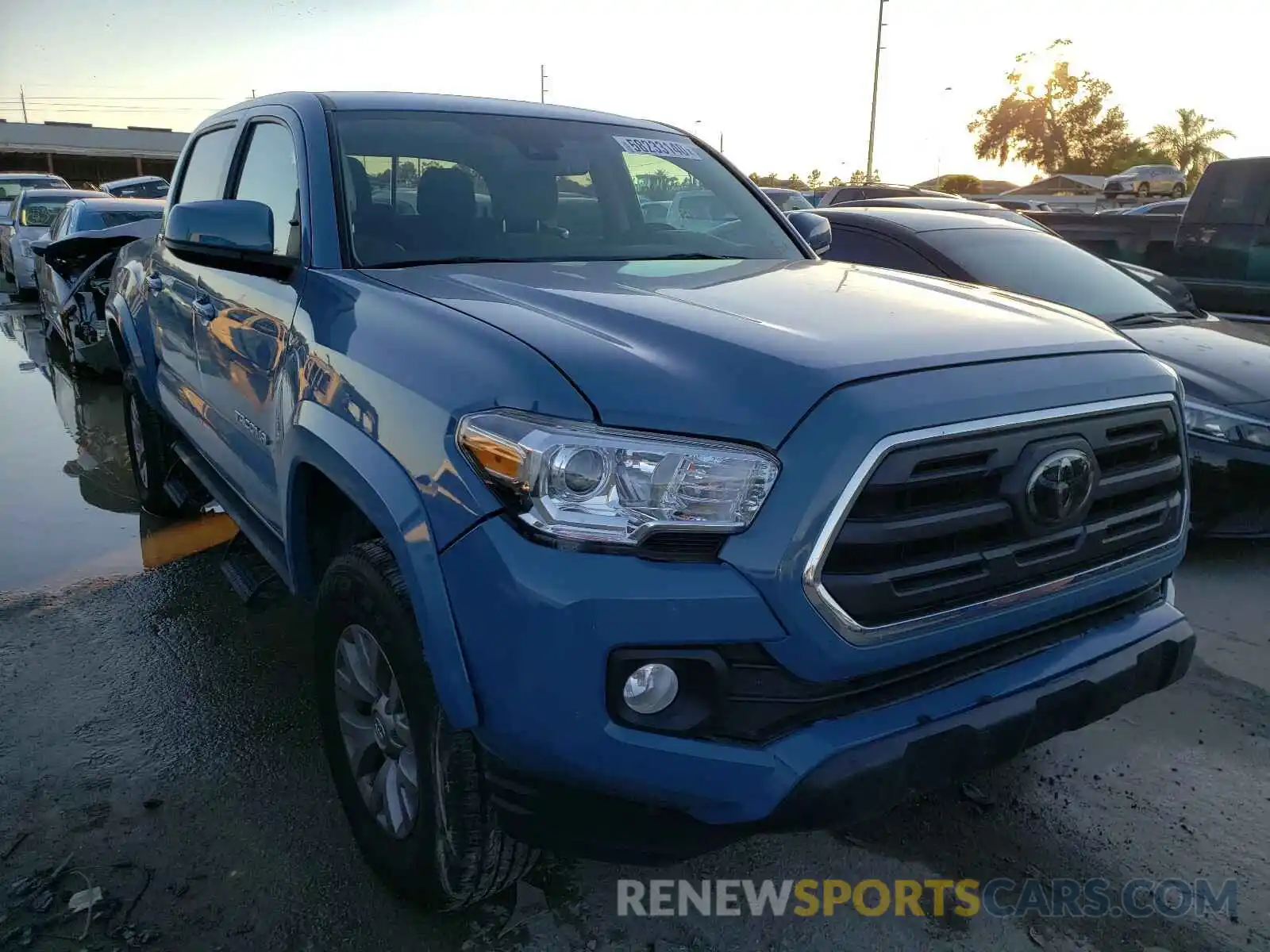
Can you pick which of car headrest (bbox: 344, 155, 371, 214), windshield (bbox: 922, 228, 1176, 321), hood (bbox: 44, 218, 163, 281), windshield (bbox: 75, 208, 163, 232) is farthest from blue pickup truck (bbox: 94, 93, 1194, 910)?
windshield (bbox: 75, 208, 163, 232)

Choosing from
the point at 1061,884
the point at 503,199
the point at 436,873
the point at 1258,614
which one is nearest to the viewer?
the point at 436,873

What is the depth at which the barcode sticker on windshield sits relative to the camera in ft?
12.2

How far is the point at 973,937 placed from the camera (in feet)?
7.72

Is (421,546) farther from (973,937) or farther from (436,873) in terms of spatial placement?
(973,937)

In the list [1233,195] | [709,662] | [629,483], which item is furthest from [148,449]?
[1233,195]

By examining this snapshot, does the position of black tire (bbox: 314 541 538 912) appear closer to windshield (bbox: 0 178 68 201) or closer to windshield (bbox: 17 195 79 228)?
windshield (bbox: 17 195 79 228)

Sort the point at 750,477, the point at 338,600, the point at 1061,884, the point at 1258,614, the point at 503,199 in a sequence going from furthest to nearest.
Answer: the point at 1258,614, the point at 503,199, the point at 1061,884, the point at 338,600, the point at 750,477

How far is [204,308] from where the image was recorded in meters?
3.62

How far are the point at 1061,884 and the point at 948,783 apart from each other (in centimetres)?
79

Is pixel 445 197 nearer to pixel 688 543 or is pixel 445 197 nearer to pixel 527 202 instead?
pixel 527 202

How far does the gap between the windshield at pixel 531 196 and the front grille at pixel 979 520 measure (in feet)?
4.94

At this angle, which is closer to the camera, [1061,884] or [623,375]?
[623,375]

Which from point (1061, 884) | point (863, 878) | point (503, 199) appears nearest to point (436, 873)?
point (863, 878)

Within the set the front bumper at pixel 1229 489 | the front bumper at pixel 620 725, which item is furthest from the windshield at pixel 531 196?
the front bumper at pixel 1229 489
